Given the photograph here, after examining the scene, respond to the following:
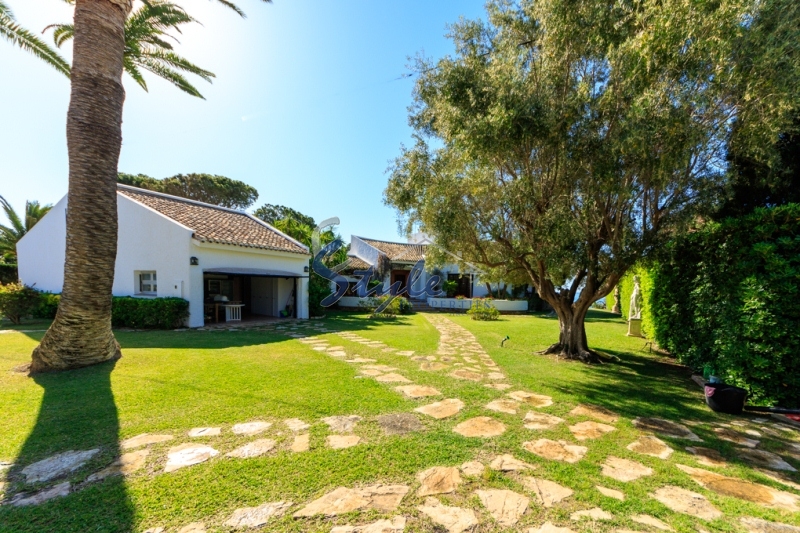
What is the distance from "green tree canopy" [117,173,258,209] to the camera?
31.5 metres

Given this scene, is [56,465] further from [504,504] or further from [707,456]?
[707,456]

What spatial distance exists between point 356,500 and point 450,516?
84cm

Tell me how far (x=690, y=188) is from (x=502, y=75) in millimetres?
5204

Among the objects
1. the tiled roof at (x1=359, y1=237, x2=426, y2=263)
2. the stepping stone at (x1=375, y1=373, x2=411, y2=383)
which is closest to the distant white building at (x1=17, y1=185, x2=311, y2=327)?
the stepping stone at (x1=375, y1=373, x2=411, y2=383)

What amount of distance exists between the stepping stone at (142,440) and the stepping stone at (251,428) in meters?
0.75

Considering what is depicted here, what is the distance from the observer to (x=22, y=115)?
11203 mm

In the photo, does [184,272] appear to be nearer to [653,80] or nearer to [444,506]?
[444,506]

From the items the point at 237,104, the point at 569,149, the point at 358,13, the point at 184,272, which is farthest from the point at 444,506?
the point at 184,272

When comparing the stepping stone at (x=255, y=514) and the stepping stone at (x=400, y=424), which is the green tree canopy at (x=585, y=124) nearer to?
the stepping stone at (x=400, y=424)

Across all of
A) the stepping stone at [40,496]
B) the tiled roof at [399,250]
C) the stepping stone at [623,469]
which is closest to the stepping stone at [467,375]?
the stepping stone at [623,469]

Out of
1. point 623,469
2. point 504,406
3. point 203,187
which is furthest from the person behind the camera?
point 203,187

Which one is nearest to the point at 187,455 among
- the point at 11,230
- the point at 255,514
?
the point at 255,514

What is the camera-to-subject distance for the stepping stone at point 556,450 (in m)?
3.87

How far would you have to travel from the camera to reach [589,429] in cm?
469
